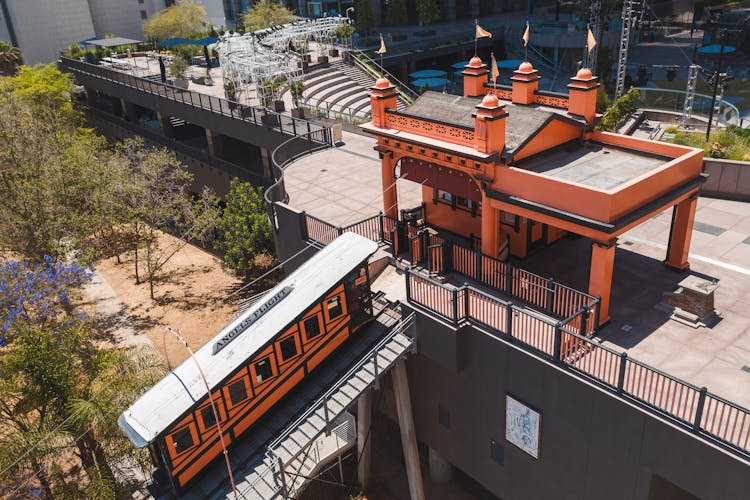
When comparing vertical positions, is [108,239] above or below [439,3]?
below

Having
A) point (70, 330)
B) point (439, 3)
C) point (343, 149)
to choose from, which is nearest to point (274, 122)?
point (343, 149)

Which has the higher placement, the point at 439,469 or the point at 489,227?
the point at 489,227

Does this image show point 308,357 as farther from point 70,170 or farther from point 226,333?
point 70,170

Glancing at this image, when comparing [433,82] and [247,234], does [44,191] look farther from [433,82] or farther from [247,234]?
[433,82]

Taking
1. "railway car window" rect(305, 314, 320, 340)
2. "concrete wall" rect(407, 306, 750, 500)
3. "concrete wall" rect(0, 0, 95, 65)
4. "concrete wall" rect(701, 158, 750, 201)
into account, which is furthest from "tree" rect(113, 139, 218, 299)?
"concrete wall" rect(0, 0, 95, 65)

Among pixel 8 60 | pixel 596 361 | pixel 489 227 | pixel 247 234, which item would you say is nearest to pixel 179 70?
pixel 8 60
